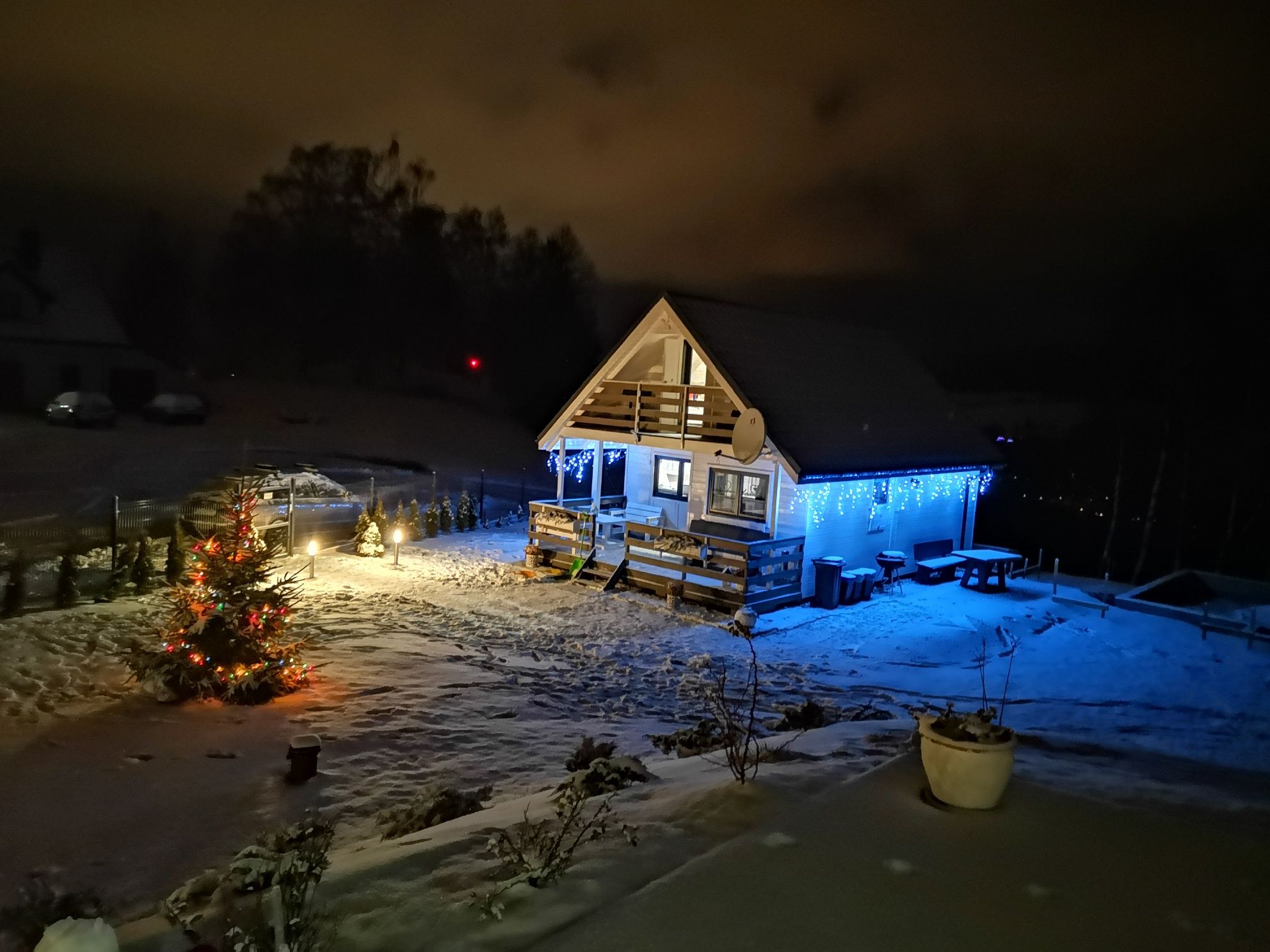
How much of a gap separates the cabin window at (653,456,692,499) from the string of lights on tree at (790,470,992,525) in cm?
346

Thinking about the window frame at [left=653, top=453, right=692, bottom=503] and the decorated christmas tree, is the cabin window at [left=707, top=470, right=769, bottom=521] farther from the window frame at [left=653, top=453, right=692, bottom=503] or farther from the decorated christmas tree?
the decorated christmas tree

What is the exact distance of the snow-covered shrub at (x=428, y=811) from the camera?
614 cm

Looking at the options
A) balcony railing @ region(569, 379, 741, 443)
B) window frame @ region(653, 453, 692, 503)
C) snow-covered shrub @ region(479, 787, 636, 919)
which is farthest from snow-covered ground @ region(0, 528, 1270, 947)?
window frame @ region(653, 453, 692, 503)

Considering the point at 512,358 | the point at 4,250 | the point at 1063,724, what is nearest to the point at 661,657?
the point at 1063,724

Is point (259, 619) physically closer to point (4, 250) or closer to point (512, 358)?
point (4, 250)

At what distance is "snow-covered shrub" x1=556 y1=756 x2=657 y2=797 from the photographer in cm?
633

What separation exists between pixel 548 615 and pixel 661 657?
2.83 metres

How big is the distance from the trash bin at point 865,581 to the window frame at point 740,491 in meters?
2.23

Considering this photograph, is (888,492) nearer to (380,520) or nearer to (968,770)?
(380,520)

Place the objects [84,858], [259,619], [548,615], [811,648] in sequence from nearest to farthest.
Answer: [84,858]
[259,619]
[811,648]
[548,615]

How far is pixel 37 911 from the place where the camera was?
505 centimetres

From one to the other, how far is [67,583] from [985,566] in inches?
703

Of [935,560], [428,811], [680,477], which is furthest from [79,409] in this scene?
[428,811]

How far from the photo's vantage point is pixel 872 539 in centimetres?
1802
